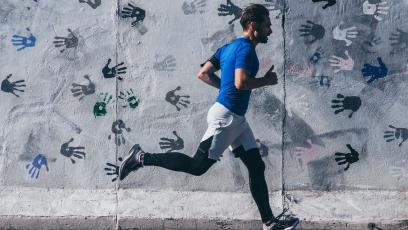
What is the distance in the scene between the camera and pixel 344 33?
7977 mm

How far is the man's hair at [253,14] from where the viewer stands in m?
7.39

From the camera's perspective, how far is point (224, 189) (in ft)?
26.7

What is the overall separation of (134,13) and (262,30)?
1242 mm

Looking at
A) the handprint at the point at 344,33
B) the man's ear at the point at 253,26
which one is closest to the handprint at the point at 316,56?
the handprint at the point at 344,33

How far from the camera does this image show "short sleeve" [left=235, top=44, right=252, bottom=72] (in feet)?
23.6

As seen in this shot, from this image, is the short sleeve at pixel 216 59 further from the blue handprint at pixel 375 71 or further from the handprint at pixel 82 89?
the blue handprint at pixel 375 71

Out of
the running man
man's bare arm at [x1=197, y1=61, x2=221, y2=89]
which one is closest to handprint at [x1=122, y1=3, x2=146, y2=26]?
man's bare arm at [x1=197, y1=61, x2=221, y2=89]

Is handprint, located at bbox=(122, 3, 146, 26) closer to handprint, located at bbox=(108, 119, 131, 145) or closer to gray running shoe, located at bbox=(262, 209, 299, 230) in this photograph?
handprint, located at bbox=(108, 119, 131, 145)

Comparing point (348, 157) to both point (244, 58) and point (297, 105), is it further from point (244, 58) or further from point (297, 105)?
point (244, 58)

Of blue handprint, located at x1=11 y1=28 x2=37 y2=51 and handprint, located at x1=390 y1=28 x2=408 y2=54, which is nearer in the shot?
handprint, located at x1=390 y1=28 x2=408 y2=54

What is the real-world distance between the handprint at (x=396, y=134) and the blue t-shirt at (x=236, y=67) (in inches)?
53.2

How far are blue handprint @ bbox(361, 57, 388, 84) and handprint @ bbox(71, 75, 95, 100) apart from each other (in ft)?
7.43

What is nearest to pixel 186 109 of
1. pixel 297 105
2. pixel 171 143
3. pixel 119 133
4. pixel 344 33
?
pixel 171 143

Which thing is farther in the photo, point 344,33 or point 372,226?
point 344,33
